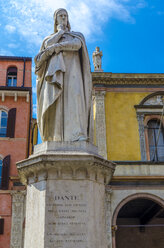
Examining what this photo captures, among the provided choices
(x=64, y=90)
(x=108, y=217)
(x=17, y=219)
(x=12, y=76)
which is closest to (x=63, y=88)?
(x=64, y=90)

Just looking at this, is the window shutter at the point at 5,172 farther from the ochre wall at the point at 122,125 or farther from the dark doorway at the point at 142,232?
the dark doorway at the point at 142,232

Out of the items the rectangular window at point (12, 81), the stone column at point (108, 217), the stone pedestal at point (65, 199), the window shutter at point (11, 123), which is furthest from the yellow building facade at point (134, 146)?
the stone pedestal at point (65, 199)

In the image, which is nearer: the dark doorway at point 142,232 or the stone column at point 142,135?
the stone column at point 142,135

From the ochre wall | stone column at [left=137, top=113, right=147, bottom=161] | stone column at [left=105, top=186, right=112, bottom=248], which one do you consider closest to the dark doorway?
stone column at [left=105, top=186, right=112, bottom=248]

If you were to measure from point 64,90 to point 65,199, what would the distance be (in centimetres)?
182

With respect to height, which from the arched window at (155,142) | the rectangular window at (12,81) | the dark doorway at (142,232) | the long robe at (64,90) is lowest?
the dark doorway at (142,232)

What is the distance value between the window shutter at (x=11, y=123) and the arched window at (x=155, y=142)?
8253 millimetres

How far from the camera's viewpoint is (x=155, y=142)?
20797 mm

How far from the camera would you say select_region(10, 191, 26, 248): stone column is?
17862 millimetres

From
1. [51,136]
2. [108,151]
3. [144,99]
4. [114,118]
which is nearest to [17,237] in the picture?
[108,151]

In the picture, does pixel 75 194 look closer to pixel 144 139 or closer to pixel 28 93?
pixel 144 139

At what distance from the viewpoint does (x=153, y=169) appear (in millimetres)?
A: 18516

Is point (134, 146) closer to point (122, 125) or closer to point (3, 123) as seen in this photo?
point (122, 125)

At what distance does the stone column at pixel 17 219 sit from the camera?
17862 mm
